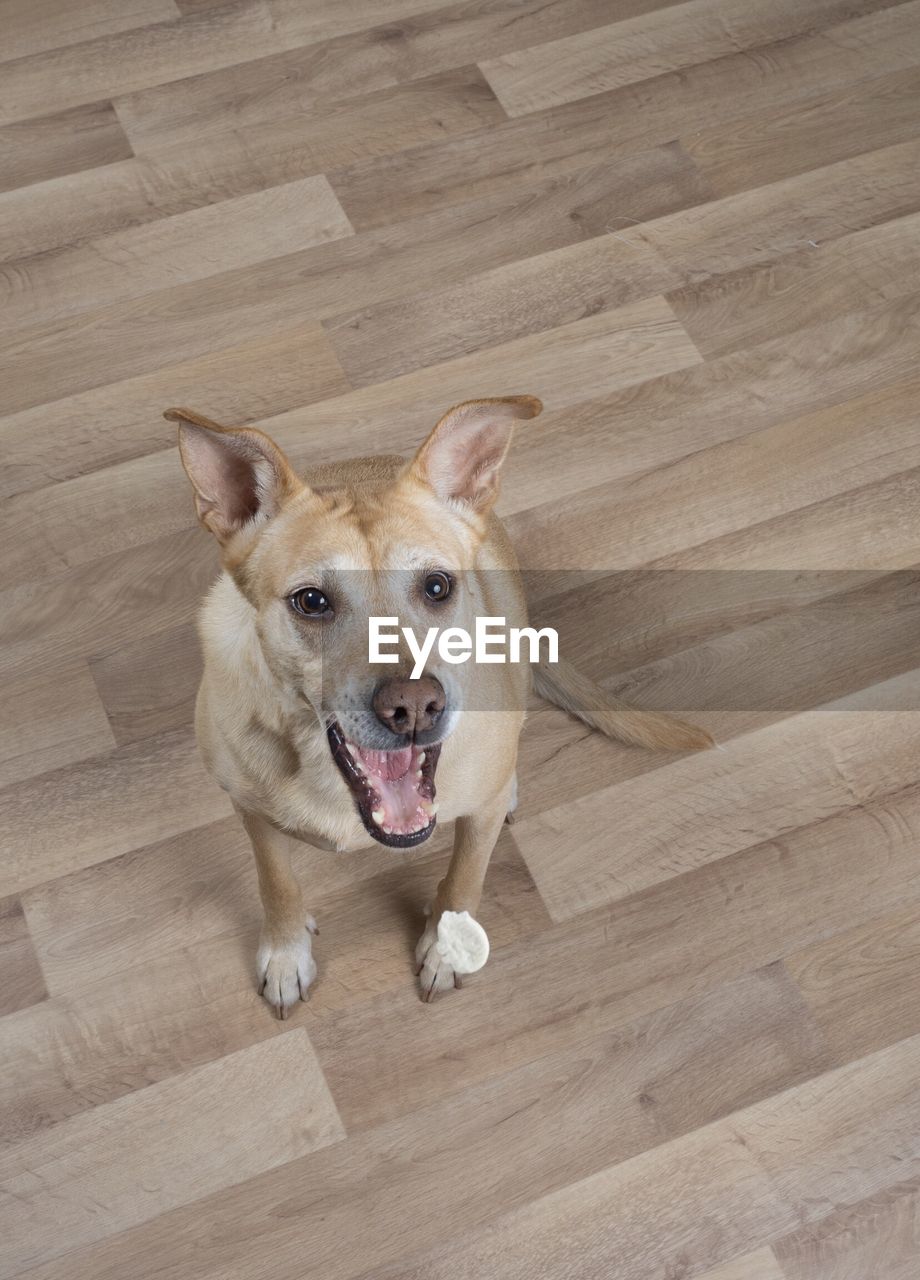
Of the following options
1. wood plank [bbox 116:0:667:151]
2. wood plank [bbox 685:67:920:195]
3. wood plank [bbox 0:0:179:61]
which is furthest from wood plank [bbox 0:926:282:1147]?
wood plank [bbox 0:0:179:61]

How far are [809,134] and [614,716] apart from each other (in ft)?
6.07

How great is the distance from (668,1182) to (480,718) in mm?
939

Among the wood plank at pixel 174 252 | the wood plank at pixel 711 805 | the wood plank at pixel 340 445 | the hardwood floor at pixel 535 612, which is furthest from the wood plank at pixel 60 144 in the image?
the wood plank at pixel 711 805

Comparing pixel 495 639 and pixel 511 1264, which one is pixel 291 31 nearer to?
pixel 495 639

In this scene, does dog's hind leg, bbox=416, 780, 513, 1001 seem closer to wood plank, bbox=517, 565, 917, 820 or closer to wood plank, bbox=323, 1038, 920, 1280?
wood plank, bbox=517, 565, 917, 820

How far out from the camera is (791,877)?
7.97 feet

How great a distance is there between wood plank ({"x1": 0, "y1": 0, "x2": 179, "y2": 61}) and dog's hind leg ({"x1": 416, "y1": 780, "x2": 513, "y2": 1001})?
251 cm

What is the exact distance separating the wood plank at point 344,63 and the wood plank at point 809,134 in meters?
0.52

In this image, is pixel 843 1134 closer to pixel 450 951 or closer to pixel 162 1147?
pixel 450 951

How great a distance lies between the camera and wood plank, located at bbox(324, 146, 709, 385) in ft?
9.78

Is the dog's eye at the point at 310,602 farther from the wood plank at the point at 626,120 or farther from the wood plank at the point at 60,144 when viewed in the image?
the wood plank at the point at 60,144

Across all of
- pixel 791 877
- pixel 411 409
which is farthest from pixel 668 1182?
pixel 411 409

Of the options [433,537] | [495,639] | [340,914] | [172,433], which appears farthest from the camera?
[172,433]

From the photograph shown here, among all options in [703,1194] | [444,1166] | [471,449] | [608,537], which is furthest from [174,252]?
[703,1194]
